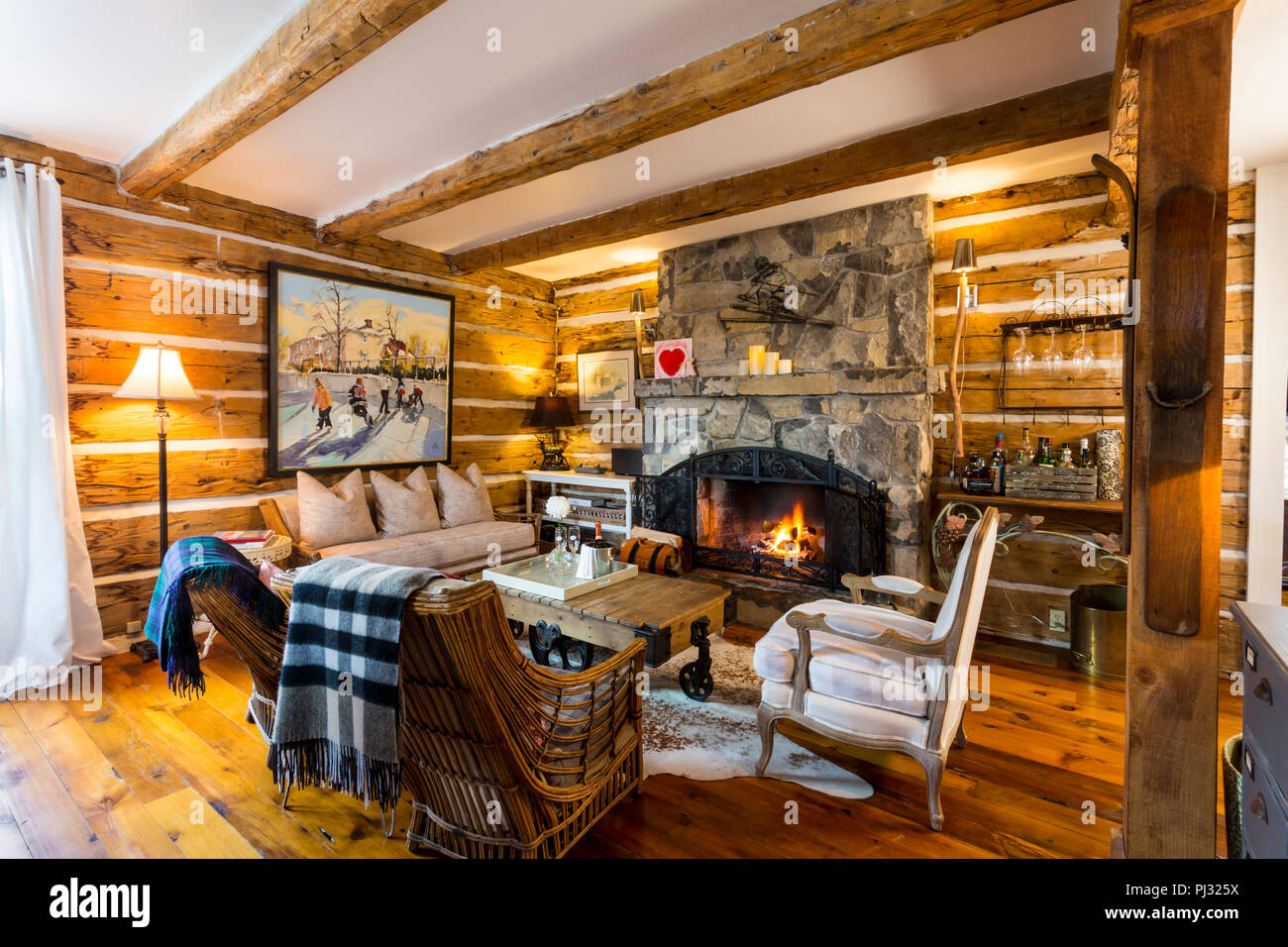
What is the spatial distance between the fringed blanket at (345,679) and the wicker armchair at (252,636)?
0.74ft

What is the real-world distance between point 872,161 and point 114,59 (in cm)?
349

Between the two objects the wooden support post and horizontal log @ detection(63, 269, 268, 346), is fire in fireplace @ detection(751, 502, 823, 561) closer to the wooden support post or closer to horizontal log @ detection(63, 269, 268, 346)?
the wooden support post

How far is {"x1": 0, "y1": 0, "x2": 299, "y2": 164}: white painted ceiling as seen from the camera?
213cm

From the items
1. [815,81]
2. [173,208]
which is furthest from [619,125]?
[173,208]

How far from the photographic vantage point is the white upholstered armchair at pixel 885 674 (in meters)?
1.99

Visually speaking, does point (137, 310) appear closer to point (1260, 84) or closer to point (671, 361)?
point (671, 361)

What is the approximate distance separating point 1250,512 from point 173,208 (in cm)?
646

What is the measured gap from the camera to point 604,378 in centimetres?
584

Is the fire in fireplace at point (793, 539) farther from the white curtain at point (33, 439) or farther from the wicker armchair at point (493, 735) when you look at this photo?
the white curtain at point (33, 439)

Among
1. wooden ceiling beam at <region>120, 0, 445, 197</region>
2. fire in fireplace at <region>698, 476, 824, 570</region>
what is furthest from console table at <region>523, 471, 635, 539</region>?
wooden ceiling beam at <region>120, 0, 445, 197</region>

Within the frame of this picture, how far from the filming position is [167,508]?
142 inches

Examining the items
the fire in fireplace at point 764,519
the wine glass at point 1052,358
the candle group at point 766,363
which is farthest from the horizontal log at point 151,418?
the wine glass at point 1052,358

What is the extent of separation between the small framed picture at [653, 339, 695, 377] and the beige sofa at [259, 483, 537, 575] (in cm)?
179
